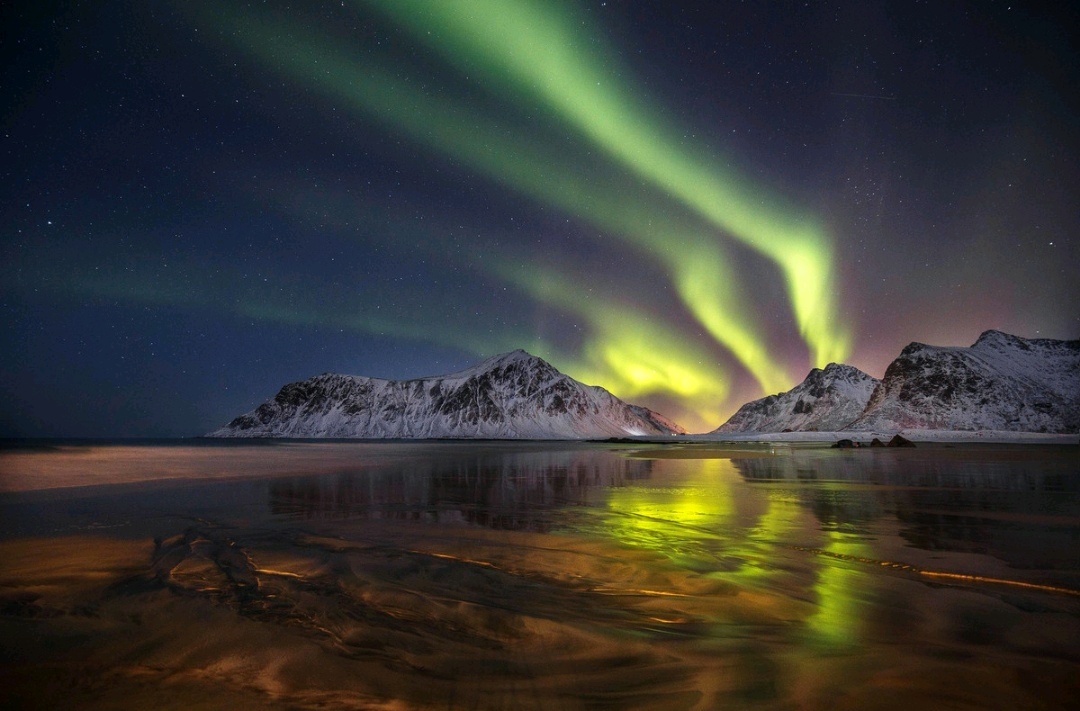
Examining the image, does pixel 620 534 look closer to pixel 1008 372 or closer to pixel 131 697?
pixel 131 697

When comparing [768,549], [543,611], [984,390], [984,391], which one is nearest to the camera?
[543,611]

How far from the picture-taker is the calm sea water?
13.3 feet

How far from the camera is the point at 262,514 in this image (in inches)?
550

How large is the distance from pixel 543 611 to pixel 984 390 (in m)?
225

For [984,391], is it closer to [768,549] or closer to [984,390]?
[984,390]

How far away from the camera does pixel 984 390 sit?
558 feet

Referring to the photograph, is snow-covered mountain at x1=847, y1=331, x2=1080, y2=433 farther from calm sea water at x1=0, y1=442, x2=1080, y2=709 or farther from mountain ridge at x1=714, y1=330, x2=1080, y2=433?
calm sea water at x1=0, y1=442, x2=1080, y2=709

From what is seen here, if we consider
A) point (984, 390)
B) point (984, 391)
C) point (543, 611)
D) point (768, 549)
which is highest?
point (984, 390)

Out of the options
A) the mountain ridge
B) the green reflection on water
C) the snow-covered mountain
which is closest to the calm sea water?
the green reflection on water

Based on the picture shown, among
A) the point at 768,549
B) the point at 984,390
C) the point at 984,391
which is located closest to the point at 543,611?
the point at 768,549

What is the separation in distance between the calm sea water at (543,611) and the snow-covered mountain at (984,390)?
194 m

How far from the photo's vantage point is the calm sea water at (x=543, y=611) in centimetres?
404

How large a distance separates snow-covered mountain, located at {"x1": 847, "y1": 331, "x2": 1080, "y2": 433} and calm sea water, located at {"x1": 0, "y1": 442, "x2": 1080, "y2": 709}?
194 metres

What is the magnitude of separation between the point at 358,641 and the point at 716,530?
881 cm
